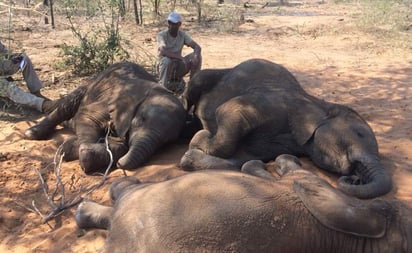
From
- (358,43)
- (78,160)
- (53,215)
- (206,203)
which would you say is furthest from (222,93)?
(358,43)

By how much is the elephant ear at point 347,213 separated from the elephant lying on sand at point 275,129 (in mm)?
1359

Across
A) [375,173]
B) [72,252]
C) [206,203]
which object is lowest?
[72,252]

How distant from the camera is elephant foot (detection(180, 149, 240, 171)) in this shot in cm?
532

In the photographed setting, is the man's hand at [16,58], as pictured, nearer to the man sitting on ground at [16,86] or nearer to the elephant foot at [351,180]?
the man sitting on ground at [16,86]

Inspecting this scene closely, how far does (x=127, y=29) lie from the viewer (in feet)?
48.5

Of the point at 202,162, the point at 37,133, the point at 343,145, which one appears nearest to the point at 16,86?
the point at 37,133

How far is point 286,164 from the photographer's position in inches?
191

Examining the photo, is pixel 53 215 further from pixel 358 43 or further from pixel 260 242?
pixel 358 43

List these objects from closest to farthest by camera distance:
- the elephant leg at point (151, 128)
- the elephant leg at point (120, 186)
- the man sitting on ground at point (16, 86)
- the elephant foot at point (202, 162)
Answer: the elephant leg at point (120, 186) → the elephant foot at point (202, 162) → the elephant leg at point (151, 128) → the man sitting on ground at point (16, 86)

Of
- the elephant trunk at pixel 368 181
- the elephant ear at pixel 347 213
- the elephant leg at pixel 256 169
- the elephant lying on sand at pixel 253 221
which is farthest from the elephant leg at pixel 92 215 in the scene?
the elephant trunk at pixel 368 181

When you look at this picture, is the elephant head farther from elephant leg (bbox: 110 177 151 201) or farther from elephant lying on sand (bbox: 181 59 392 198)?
elephant leg (bbox: 110 177 151 201)

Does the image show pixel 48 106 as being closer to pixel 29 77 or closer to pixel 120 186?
pixel 29 77

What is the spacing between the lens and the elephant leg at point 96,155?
5.41m

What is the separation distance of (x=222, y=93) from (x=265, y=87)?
61 cm
